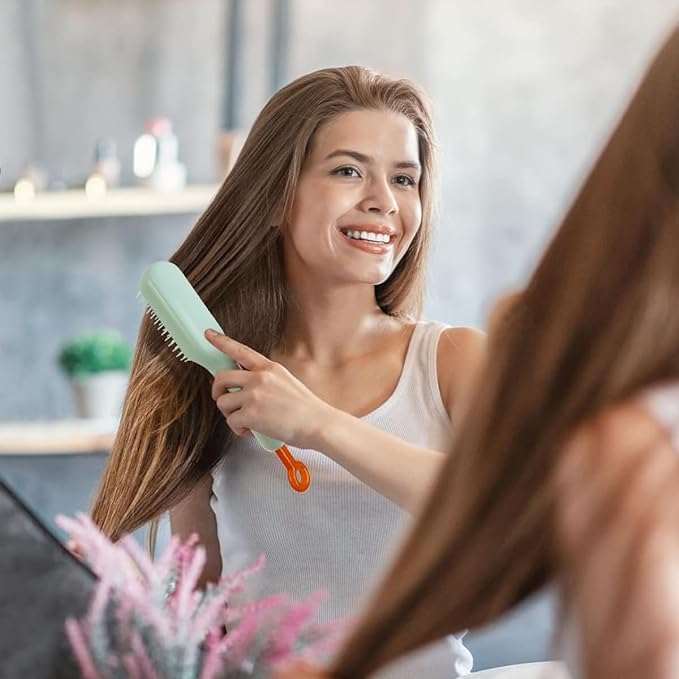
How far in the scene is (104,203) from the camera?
8.09 feet

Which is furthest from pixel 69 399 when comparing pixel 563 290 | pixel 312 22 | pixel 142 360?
pixel 563 290

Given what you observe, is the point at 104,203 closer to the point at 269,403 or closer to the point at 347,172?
the point at 347,172

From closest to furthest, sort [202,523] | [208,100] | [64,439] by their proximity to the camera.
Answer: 1. [202,523]
2. [64,439]
3. [208,100]

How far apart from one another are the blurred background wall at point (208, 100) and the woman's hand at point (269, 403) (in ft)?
5.15

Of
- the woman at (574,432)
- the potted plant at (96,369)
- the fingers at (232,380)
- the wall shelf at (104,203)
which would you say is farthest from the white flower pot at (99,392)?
the woman at (574,432)

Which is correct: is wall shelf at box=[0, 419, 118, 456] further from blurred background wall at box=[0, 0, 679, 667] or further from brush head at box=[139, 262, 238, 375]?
brush head at box=[139, 262, 238, 375]

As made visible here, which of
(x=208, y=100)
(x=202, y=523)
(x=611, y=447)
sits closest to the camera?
(x=611, y=447)

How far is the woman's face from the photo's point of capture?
1.28m

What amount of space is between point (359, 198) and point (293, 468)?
0.98 ft

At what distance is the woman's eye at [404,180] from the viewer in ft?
4.33

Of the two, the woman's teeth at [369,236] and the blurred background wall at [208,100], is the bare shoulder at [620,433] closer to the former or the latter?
the woman's teeth at [369,236]

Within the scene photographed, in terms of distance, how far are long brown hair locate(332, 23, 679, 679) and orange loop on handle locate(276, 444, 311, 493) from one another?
590mm

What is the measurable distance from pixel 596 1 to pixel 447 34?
1.17ft

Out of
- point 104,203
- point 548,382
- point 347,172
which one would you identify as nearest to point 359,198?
point 347,172
